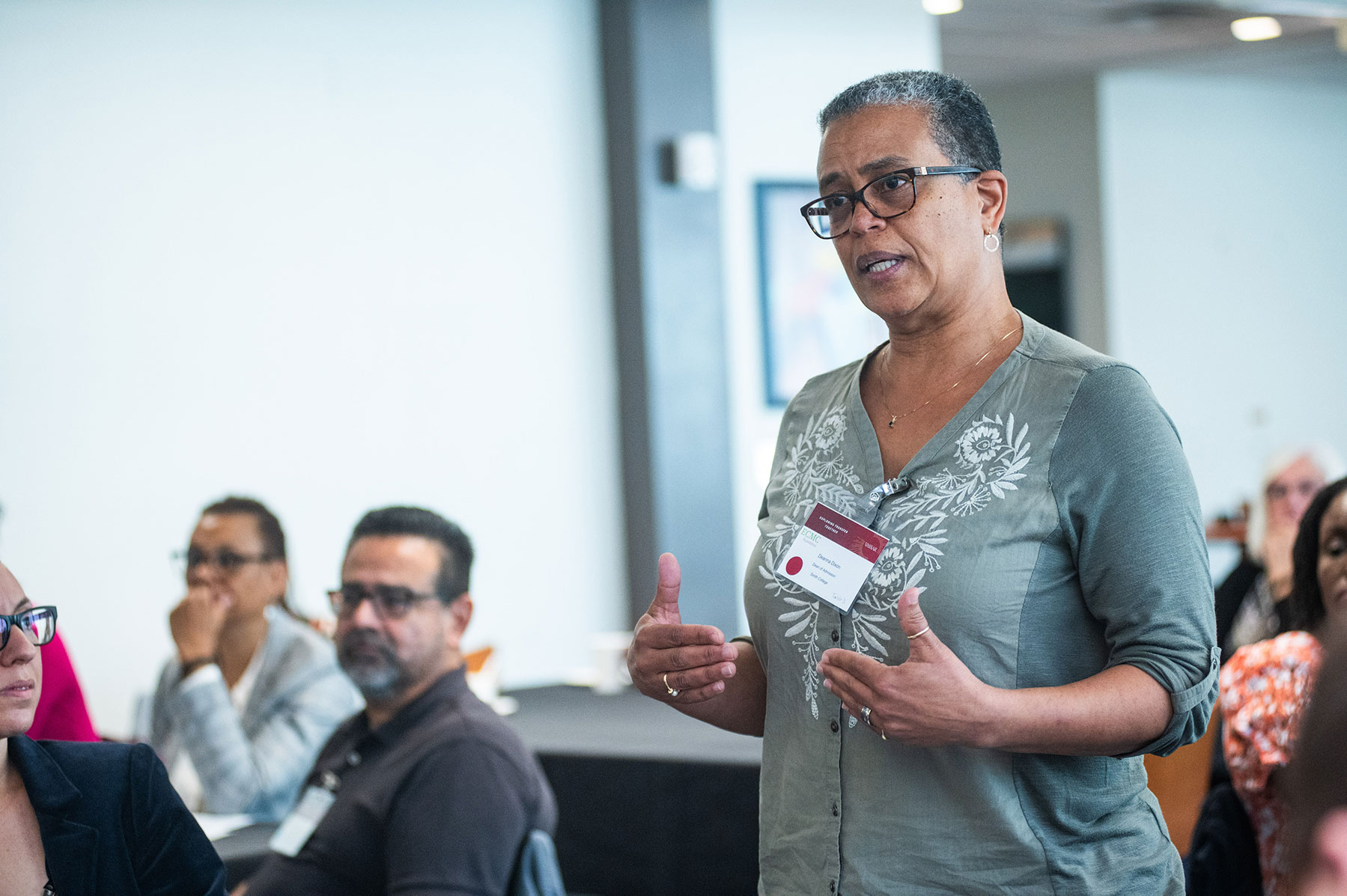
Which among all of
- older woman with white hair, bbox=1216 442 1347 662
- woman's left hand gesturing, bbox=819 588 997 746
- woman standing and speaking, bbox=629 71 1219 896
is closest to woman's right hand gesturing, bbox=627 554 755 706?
woman standing and speaking, bbox=629 71 1219 896

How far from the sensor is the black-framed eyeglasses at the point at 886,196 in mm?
1424

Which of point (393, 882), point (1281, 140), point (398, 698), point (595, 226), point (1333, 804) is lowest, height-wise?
point (393, 882)

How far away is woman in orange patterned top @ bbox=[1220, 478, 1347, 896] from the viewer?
2113 millimetres

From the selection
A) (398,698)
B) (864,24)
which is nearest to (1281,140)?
(864,24)

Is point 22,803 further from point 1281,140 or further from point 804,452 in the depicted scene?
point 1281,140

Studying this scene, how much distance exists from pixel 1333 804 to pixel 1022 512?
0.78 m

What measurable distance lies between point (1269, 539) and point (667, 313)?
220 cm

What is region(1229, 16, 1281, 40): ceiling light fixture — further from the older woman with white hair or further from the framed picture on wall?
the older woman with white hair

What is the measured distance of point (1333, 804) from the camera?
549mm

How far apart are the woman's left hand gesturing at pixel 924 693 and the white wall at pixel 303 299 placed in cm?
361

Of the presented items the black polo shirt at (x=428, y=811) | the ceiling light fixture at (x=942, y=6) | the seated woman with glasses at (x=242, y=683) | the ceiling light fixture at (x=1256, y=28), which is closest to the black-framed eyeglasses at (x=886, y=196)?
the black polo shirt at (x=428, y=811)

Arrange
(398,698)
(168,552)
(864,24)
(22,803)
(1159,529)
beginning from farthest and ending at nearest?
(864,24), (168,552), (398,698), (22,803), (1159,529)

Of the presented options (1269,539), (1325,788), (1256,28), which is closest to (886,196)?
(1325,788)

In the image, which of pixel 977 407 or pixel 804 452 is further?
pixel 804 452
